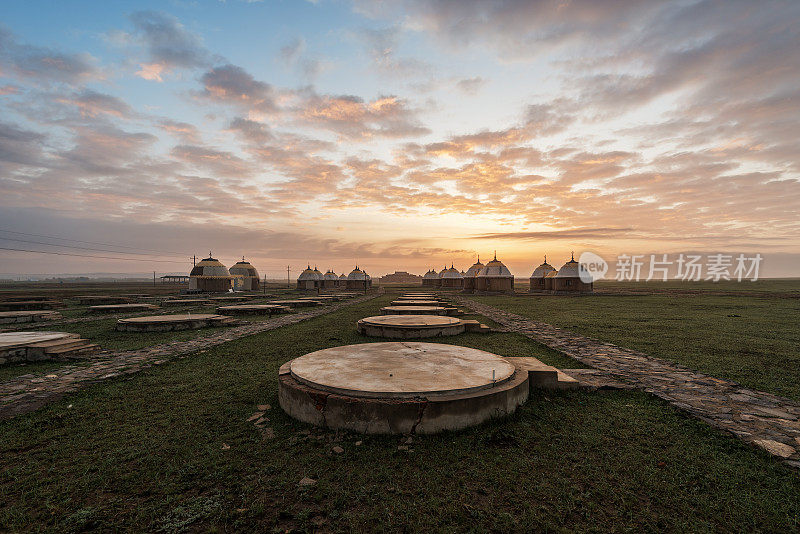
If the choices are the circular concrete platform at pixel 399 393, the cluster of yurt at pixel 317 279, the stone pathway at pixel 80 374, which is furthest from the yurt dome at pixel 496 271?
the circular concrete platform at pixel 399 393

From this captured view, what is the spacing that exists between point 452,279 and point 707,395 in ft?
196

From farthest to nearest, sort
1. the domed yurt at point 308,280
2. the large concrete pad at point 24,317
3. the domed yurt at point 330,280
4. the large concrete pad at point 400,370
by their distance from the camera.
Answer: the domed yurt at point 330,280 < the domed yurt at point 308,280 < the large concrete pad at point 24,317 < the large concrete pad at point 400,370

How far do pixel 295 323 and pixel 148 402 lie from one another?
10.7 metres

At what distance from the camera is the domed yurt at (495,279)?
5325 cm

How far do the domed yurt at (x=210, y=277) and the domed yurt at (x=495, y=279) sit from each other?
39483mm

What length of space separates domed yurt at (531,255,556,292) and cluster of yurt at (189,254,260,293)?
48.2 meters

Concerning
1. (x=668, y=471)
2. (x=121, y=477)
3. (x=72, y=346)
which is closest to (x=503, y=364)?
(x=668, y=471)

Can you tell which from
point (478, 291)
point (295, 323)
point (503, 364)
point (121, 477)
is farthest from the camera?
point (478, 291)

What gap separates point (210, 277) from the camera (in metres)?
51.9

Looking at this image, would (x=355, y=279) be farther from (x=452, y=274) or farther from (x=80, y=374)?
(x=80, y=374)

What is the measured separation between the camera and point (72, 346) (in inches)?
385

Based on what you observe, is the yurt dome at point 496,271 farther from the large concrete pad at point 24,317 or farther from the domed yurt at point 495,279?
the large concrete pad at point 24,317

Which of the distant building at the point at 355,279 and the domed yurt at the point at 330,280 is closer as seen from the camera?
the distant building at the point at 355,279

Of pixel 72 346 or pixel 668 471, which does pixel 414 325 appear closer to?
pixel 668 471
